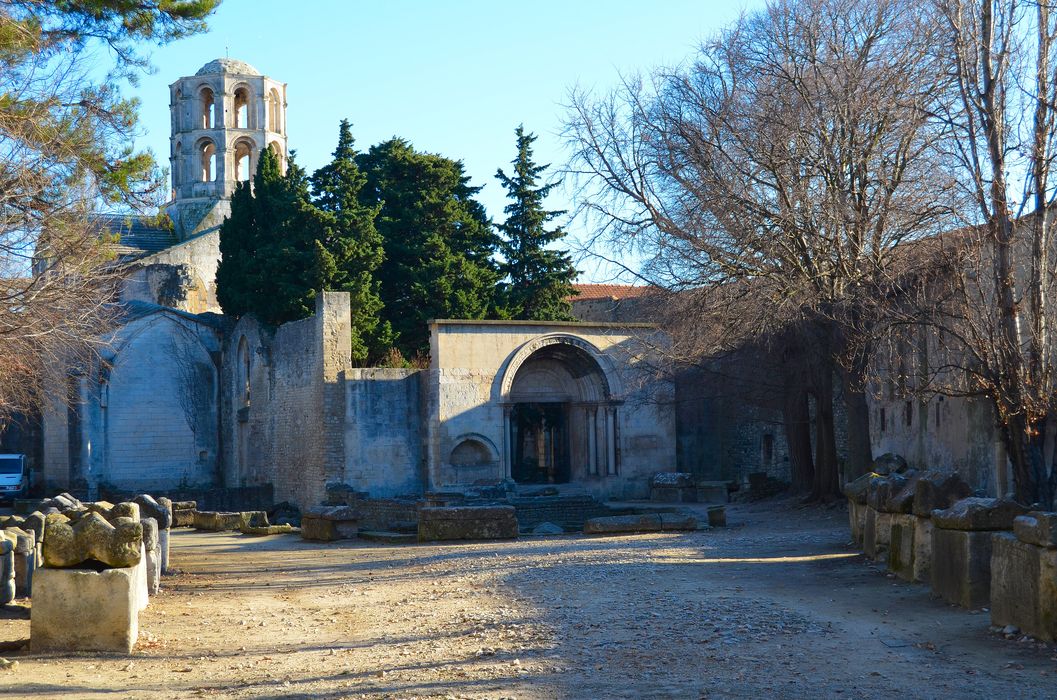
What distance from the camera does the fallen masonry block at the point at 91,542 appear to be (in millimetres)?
7141

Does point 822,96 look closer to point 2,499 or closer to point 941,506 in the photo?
point 941,506

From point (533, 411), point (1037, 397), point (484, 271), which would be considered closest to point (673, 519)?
point (1037, 397)

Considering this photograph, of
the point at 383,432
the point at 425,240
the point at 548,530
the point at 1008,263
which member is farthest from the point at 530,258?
the point at 1008,263

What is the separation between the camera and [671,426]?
28875 millimetres

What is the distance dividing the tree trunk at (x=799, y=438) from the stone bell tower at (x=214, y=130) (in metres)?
30.6

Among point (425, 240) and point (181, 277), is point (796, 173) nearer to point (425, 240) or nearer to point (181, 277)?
point (425, 240)

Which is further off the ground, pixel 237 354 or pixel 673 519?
pixel 237 354

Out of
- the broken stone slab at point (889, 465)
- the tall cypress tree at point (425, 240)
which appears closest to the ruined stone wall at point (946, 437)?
the broken stone slab at point (889, 465)

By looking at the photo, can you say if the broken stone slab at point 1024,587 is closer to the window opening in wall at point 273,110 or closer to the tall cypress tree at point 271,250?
the tall cypress tree at point 271,250

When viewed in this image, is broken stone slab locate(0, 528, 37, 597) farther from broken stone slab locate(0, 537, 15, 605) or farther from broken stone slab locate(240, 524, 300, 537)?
broken stone slab locate(240, 524, 300, 537)

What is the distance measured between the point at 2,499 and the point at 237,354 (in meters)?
Answer: 7.63

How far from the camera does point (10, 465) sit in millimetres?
32094

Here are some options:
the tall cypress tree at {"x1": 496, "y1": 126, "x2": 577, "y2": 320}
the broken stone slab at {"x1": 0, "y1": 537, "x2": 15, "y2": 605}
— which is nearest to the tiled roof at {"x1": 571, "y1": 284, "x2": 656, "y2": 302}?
the tall cypress tree at {"x1": 496, "y1": 126, "x2": 577, "y2": 320}

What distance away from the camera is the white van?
104 ft
